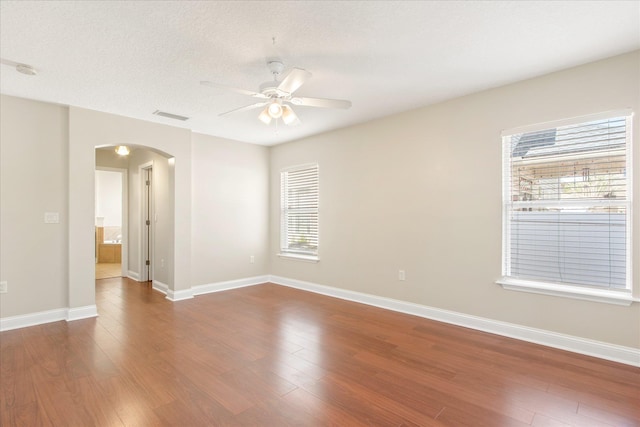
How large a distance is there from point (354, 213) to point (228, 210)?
228 cm

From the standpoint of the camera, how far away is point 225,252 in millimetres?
5438

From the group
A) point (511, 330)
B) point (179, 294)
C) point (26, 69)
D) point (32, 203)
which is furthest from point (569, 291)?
point (32, 203)

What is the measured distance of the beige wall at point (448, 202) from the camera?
9.17 ft

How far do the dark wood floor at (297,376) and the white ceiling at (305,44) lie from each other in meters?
2.61

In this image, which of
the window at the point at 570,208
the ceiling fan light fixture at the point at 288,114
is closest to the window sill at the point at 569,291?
the window at the point at 570,208

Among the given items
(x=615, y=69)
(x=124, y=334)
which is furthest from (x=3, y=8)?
(x=615, y=69)

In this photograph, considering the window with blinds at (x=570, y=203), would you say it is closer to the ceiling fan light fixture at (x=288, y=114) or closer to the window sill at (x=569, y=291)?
the window sill at (x=569, y=291)

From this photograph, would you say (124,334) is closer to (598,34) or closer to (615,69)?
(598,34)

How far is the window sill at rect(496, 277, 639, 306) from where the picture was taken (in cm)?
264

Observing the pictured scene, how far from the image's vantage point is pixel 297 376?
2.45 metres

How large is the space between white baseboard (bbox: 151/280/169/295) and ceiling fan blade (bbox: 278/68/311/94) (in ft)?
13.2

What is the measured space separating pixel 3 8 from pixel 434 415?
150 inches

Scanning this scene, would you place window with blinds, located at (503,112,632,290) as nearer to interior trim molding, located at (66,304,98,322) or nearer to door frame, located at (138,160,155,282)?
interior trim molding, located at (66,304,98,322)

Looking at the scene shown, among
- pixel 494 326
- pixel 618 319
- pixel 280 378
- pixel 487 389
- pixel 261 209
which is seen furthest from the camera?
pixel 261 209
